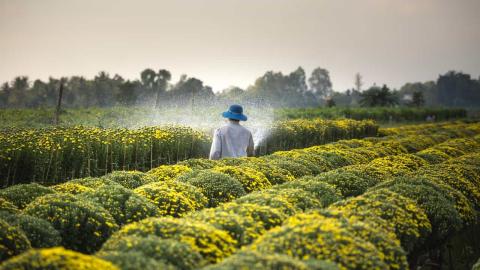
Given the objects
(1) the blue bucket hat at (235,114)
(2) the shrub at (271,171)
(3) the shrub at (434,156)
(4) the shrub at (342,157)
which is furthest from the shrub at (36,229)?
(3) the shrub at (434,156)

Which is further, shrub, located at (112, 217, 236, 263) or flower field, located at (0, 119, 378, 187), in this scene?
flower field, located at (0, 119, 378, 187)

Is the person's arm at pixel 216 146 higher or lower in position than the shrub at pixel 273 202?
higher

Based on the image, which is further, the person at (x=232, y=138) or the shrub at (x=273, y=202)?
the person at (x=232, y=138)

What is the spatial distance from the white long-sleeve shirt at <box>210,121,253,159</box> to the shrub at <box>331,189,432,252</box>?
14.4 ft

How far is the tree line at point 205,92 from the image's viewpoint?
26.3m

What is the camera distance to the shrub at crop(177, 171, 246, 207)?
A: 7.88 meters

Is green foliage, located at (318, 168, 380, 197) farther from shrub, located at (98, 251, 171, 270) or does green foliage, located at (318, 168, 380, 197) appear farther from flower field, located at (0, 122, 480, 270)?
shrub, located at (98, 251, 171, 270)

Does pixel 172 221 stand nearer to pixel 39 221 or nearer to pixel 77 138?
pixel 39 221

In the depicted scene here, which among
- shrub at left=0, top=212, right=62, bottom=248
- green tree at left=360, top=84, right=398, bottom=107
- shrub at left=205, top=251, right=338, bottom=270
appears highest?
green tree at left=360, top=84, right=398, bottom=107

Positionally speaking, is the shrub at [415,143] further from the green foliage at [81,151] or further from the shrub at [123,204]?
the shrub at [123,204]

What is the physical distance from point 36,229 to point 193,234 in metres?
1.89

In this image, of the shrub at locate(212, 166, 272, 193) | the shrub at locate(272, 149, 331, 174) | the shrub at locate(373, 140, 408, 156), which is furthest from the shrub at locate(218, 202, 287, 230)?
the shrub at locate(373, 140, 408, 156)

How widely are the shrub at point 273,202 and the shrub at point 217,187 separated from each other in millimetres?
1006

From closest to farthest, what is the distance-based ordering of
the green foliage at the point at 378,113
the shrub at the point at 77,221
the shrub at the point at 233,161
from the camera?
the shrub at the point at 77,221 < the shrub at the point at 233,161 < the green foliage at the point at 378,113
